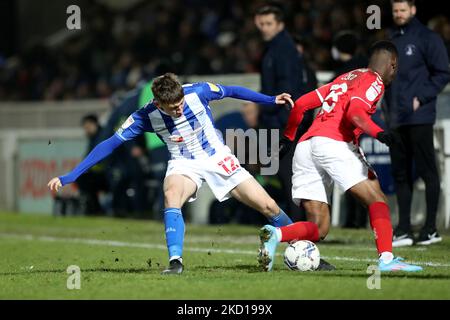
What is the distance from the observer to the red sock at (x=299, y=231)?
329 inches

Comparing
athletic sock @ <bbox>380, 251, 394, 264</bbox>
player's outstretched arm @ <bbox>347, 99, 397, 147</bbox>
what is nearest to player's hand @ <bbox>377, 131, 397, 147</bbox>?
player's outstretched arm @ <bbox>347, 99, 397, 147</bbox>

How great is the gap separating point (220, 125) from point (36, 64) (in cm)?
1246

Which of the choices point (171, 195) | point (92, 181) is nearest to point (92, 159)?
point (171, 195)

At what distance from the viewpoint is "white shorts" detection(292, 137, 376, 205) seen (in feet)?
26.8

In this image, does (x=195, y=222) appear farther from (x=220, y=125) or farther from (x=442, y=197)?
(x=442, y=197)

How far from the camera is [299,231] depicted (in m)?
8.41

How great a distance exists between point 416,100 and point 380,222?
9.69 ft

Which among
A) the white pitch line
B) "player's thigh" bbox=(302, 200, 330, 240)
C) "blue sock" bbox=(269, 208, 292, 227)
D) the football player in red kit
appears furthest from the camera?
the white pitch line

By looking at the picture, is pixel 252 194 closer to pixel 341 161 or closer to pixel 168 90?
pixel 341 161

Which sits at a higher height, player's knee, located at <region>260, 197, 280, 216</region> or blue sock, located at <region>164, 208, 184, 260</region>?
player's knee, located at <region>260, 197, 280, 216</region>

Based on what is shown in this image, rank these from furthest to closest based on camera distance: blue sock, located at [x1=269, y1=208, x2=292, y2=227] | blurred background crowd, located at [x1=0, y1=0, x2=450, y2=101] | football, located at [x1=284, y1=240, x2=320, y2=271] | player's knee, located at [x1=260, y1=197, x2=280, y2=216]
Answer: blurred background crowd, located at [x1=0, y1=0, x2=450, y2=101] < blue sock, located at [x1=269, y1=208, x2=292, y2=227] < player's knee, located at [x1=260, y1=197, x2=280, y2=216] < football, located at [x1=284, y1=240, x2=320, y2=271]

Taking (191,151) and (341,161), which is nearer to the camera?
(341,161)

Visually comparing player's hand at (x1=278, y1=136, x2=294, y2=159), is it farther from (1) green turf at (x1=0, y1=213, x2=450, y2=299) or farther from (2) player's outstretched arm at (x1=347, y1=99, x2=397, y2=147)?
(1) green turf at (x1=0, y1=213, x2=450, y2=299)

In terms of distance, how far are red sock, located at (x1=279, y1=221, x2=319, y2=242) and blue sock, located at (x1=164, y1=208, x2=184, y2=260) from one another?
2.50 feet
